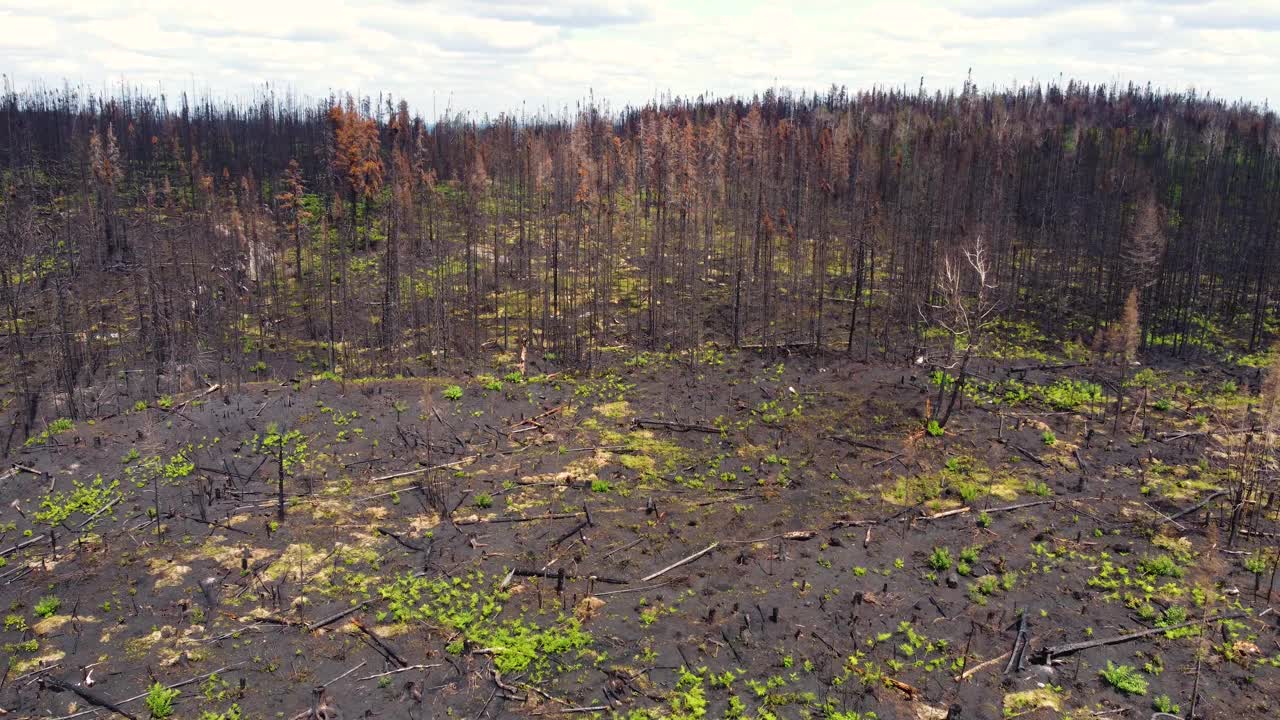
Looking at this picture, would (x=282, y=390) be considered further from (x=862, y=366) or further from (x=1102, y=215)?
(x=1102, y=215)

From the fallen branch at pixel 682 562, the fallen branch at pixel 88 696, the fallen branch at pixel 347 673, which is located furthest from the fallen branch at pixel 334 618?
the fallen branch at pixel 682 562

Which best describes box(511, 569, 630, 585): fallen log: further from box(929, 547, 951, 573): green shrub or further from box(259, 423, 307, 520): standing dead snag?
box(259, 423, 307, 520): standing dead snag

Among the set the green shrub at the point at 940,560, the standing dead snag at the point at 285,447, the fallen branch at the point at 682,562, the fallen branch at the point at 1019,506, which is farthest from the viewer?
the standing dead snag at the point at 285,447

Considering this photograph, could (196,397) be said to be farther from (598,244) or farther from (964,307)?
(964,307)

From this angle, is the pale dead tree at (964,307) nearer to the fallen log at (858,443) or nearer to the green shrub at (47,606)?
the fallen log at (858,443)

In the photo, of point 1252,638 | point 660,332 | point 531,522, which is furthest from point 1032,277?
point 531,522

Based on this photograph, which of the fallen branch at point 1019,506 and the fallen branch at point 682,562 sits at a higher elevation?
the fallen branch at point 1019,506
